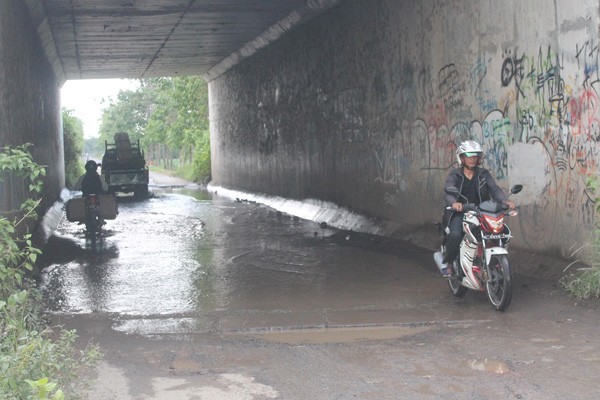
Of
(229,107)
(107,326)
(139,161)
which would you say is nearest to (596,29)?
(107,326)

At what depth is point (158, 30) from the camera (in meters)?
20.7

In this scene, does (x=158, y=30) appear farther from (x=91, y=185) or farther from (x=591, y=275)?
(x=591, y=275)

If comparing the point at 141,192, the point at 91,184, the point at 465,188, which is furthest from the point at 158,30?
the point at 465,188

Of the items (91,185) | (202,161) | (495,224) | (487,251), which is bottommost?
(487,251)

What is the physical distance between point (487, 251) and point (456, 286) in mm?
991

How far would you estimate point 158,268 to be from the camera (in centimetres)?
1090

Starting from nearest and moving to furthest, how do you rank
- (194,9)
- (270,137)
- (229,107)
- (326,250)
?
(326,250), (194,9), (270,137), (229,107)

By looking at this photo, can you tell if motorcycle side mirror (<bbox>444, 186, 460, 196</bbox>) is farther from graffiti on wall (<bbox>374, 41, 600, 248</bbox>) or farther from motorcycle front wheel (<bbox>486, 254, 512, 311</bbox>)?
graffiti on wall (<bbox>374, 41, 600, 248</bbox>)

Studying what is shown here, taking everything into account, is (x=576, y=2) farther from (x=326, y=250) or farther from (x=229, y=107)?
(x=229, y=107)

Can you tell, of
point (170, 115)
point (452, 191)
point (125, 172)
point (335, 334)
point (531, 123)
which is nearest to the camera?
point (335, 334)

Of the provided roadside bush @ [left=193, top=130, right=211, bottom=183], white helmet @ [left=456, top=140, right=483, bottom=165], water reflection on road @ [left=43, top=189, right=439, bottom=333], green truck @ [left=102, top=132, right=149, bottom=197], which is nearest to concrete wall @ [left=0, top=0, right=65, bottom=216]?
water reflection on road @ [left=43, top=189, right=439, bottom=333]

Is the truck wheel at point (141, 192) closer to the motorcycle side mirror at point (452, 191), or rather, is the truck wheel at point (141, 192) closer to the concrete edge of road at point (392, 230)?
the concrete edge of road at point (392, 230)

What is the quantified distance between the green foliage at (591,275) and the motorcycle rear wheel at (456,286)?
3.79ft

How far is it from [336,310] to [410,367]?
2.30 m
